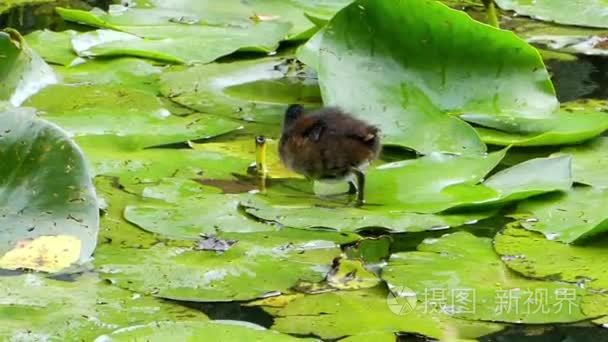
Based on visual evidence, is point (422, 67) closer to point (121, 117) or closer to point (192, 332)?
point (121, 117)

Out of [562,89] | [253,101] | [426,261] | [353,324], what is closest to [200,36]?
[253,101]

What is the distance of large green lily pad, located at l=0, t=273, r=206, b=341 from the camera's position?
1.86 meters

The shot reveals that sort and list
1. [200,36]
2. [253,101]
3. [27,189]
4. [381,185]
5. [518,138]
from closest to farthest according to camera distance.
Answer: [27,189] < [381,185] < [518,138] < [253,101] < [200,36]

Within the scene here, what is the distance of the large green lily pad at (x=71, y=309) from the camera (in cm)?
186

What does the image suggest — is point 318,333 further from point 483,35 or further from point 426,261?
point 483,35

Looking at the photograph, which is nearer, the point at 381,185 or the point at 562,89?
the point at 381,185

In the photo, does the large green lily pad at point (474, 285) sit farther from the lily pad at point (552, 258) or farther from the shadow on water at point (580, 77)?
the shadow on water at point (580, 77)

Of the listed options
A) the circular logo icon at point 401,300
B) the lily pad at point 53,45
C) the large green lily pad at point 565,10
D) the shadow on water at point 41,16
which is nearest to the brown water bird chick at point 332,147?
the circular logo icon at point 401,300

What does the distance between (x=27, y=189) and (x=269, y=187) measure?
0.60 m

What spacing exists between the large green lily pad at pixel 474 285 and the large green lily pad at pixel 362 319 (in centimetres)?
3

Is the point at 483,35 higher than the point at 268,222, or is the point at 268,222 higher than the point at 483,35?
the point at 483,35

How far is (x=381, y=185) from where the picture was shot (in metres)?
2.56

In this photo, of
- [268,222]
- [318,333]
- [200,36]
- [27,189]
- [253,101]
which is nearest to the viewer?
[318,333]

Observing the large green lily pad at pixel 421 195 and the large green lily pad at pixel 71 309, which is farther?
the large green lily pad at pixel 421 195
